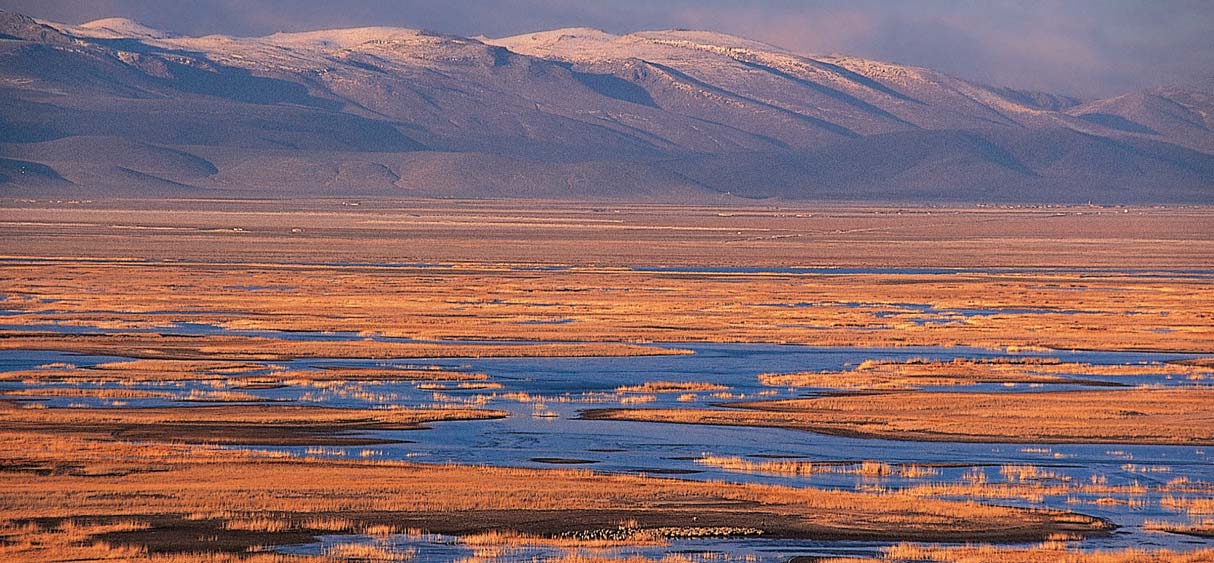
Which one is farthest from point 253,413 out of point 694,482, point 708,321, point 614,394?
point 708,321

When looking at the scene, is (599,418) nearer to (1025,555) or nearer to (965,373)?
(965,373)

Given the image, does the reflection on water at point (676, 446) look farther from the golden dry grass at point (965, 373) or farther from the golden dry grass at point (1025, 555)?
the golden dry grass at point (965, 373)

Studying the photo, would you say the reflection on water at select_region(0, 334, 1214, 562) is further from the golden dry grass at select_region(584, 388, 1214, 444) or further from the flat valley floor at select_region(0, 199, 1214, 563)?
the golden dry grass at select_region(584, 388, 1214, 444)

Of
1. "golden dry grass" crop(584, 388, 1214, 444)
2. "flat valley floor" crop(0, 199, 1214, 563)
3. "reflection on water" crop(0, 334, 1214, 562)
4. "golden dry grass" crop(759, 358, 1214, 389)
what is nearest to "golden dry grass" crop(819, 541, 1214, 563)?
"flat valley floor" crop(0, 199, 1214, 563)

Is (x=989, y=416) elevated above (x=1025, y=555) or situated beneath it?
elevated above

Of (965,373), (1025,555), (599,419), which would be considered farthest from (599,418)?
(1025,555)

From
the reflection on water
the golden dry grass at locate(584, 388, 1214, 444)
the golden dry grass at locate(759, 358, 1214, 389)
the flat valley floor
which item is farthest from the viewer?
the golden dry grass at locate(759, 358, 1214, 389)

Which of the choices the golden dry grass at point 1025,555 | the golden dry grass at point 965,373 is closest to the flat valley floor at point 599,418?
the golden dry grass at point 1025,555

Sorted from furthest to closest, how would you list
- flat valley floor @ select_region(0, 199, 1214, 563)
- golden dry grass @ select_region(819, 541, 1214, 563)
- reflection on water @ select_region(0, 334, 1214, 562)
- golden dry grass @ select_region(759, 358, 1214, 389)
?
golden dry grass @ select_region(759, 358, 1214, 389), reflection on water @ select_region(0, 334, 1214, 562), flat valley floor @ select_region(0, 199, 1214, 563), golden dry grass @ select_region(819, 541, 1214, 563)

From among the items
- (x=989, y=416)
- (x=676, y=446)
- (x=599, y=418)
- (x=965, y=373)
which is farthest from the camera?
(x=965, y=373)
